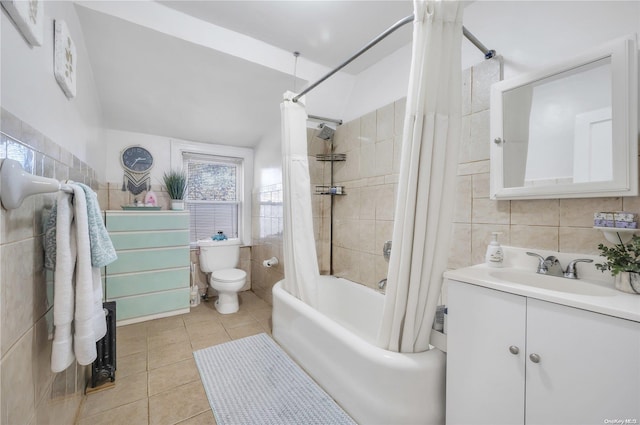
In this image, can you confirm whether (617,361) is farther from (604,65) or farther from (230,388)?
(230,388)

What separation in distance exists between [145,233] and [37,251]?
1793 millimetres

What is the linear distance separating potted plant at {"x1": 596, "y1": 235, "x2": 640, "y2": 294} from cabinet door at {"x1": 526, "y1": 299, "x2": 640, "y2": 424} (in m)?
0.33

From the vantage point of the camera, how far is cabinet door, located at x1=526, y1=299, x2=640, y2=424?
2.41ft

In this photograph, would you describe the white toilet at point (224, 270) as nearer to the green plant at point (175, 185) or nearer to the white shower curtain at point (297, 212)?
the green plant at point (175, 185)

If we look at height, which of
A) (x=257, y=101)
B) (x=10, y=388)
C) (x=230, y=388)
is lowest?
(x=230, y=388)

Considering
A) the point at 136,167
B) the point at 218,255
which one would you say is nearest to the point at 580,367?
the point at 218,255

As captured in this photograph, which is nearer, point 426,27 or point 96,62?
point 426,27

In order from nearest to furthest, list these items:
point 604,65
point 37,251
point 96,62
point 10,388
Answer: point 10,388
point 37,251
point 604,65
point 96,62

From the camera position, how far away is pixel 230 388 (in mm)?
1646

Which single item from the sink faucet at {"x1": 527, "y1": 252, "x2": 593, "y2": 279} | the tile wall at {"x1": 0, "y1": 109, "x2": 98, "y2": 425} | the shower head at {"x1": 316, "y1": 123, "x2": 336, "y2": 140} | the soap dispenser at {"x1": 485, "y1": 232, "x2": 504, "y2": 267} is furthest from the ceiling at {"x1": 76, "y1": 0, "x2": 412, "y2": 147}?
the sink faucet at {"x1": 527, "y1": 252, "x2": 593, "y2": 279}

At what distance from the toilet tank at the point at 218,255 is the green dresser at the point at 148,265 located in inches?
9.7

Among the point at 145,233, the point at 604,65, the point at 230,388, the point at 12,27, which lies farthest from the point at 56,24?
the point at 604,65

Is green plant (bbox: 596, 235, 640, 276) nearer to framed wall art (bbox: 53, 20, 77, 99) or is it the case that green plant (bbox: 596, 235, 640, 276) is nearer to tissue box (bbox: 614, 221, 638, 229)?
tissue box (bbox: 614, 221, 638, 229)

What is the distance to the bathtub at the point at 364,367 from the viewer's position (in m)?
1.18
